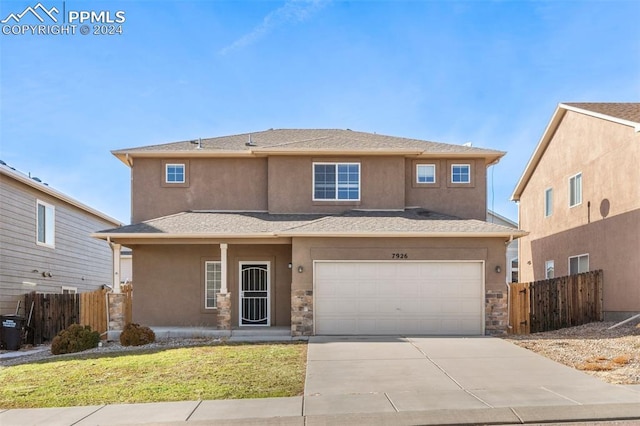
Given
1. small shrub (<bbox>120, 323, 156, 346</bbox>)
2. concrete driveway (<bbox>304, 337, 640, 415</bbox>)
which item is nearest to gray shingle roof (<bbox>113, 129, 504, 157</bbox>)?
small shrub (<bbox>120, 323, 156, 346</bbox>)

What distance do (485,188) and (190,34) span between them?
34.2 ft

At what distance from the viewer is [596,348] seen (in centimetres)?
1118

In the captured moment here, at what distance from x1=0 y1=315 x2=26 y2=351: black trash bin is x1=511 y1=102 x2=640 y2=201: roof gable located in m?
18.3

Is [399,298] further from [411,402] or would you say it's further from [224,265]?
[411,402]

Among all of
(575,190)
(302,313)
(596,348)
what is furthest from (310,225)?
(575,190)

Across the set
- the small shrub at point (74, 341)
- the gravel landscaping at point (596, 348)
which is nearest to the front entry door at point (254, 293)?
the small shrub at point (74, 341)

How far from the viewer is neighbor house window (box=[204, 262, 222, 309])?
54.2 feet

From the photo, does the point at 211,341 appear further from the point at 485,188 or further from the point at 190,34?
the point at 485,188

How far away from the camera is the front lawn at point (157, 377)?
26.5ft

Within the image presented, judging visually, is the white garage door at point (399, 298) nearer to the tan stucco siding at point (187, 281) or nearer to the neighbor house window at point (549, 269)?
the tan stucco siding at point (187, 281)

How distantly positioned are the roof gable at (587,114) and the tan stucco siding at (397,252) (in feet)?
18.1

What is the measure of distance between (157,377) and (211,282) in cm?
745

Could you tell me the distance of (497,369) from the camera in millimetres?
9609

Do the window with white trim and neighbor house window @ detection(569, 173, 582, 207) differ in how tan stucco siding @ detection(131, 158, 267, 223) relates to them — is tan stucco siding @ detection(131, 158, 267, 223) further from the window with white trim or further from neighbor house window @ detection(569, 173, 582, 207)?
the window with white trim
